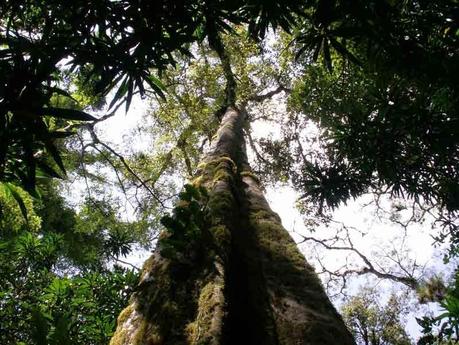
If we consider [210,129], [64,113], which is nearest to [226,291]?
[64,113]

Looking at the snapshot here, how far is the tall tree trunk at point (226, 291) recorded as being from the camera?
6.31ft

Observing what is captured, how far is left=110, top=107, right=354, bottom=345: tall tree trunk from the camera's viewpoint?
192 cm

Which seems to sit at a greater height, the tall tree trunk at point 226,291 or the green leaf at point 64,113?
the green leaf at point 64,113

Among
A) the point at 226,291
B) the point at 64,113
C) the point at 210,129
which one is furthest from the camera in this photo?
the point at 210,129

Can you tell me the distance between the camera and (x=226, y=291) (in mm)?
2094

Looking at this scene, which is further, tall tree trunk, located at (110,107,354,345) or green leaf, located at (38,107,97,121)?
green leaf, located at (38,107,97,121)

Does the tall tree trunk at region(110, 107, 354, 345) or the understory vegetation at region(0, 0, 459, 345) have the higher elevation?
the understory vegetation at region(0, 0, 459, 345)

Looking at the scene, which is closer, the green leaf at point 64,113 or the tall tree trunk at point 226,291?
the tall tree trunk at point 226,291

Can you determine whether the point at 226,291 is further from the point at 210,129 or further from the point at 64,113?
the point at 210,129

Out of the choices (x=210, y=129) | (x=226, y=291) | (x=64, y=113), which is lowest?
(x=226, y=291)

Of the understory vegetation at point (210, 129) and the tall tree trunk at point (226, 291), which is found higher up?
the understory vegetation at point (210, 129)

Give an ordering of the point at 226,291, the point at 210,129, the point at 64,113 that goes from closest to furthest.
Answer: the point at 226,291
the point at 64,113
the point at 210,129

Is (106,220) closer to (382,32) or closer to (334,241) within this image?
(334,241)

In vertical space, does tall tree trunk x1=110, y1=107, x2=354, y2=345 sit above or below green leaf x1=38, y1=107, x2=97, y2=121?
below
